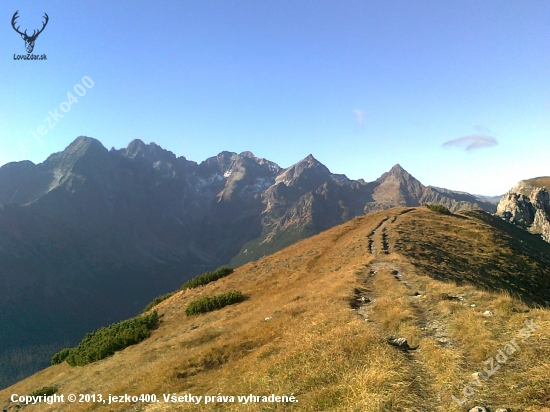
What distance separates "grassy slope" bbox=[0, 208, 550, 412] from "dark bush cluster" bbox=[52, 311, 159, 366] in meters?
2.13

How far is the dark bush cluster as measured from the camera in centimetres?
3212

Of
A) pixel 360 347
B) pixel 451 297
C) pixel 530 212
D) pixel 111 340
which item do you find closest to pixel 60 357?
pixel 111 340

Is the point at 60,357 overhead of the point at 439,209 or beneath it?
beneath

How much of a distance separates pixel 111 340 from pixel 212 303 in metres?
10.8

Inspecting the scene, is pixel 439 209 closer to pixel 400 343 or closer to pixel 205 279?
pixel 205 279

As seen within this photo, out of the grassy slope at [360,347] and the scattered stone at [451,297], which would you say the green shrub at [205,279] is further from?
the scattered stone at [451,297]

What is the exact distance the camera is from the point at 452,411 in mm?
8883

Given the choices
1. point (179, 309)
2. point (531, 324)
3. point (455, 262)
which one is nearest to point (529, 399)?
point (531, 324)

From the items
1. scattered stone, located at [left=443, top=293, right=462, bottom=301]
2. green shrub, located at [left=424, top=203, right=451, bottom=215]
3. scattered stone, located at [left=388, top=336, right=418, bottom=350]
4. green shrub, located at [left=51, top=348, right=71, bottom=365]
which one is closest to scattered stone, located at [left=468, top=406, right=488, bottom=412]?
scattered stone, located at [left=388, top=336, right=418, bottom=350]

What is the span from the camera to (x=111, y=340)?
33906 mm

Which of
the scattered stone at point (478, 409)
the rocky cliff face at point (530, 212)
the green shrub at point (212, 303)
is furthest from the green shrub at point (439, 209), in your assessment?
the rocky cliff face at point (530, 212)

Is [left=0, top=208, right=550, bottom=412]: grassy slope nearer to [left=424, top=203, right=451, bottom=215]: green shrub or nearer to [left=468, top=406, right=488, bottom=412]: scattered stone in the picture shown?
[left=468, top=406, right=488, bottom=412]: scattered stone

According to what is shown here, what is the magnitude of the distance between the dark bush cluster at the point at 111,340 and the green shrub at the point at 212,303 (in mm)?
4924

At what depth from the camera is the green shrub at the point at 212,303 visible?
3596 centimetres
